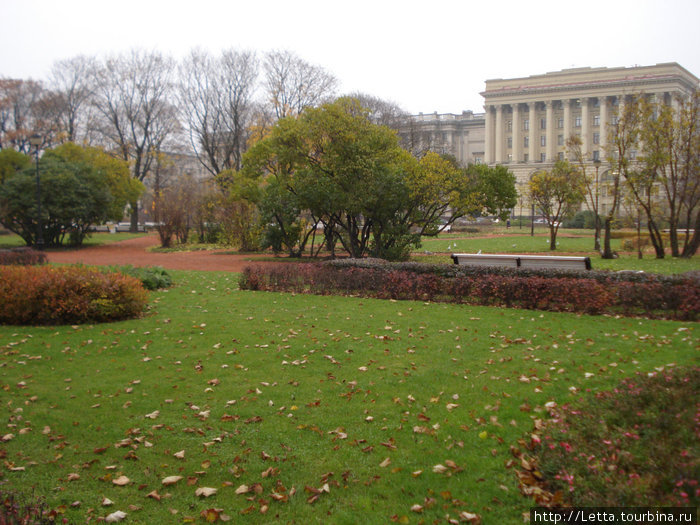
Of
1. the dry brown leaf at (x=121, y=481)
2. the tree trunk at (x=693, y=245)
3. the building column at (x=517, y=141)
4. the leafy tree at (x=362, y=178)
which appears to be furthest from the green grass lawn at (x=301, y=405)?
the building column at (x=517, y=141)

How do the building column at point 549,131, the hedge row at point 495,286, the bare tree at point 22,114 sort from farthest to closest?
1. the building column at point 549,131
2. the bare tree at point 22,114
3. the hedge row at point 495,286

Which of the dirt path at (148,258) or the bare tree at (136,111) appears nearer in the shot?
the dirt path at (148,258)

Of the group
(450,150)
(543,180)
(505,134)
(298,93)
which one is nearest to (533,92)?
(505,134)

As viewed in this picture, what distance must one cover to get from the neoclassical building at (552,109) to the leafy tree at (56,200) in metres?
51.5

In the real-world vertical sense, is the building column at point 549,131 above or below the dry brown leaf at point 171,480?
above

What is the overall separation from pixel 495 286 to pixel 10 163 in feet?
100

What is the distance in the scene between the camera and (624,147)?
834 inches

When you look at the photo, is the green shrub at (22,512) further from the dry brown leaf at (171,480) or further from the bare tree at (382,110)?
the bare tree at (382,110)

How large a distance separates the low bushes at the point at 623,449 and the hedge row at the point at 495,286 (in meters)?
4.63

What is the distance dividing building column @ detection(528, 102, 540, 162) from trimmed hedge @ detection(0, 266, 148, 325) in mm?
82281

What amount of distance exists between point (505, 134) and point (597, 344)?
8503cm

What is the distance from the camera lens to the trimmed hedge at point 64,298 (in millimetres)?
9242

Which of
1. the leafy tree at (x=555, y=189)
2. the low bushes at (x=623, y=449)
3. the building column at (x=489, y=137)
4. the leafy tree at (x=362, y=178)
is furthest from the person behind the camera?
the building column at (x=489, y=137)

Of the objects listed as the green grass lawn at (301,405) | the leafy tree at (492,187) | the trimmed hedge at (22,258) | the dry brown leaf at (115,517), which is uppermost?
the leafy tree at (492,187)
